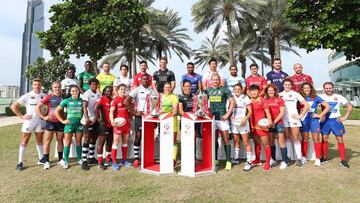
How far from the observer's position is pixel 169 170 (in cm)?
588

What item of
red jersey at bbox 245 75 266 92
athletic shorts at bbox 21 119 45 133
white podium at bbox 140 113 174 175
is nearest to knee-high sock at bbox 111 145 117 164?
white podium at bbox 140 113 174 175

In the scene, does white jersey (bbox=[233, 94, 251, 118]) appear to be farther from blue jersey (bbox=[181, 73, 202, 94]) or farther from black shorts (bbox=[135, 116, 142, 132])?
black shorts (bbox=[135, 116, 142, 132])

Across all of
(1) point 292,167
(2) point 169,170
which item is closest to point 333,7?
(1) point 292,167

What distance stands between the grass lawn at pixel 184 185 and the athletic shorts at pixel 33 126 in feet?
2.84

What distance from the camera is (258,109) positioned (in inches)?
248

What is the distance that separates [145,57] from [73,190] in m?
23.8

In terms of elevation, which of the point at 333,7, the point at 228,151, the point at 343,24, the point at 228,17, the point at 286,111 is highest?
the point at 228,17

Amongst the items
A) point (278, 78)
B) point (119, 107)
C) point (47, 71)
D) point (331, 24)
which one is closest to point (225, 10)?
point (331, 24)

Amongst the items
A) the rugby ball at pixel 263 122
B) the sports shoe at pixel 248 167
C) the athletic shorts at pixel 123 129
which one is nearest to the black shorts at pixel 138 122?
the athletic shorts at pixel 123 129

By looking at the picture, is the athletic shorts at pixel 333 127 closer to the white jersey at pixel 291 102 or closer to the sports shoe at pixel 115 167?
the white jersey at pixel 291 102

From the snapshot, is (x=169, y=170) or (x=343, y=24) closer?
(x=169, y=170)

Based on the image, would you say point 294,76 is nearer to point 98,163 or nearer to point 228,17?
point 98,163

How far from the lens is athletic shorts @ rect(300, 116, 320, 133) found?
6.43m

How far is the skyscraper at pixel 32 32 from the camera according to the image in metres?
162
